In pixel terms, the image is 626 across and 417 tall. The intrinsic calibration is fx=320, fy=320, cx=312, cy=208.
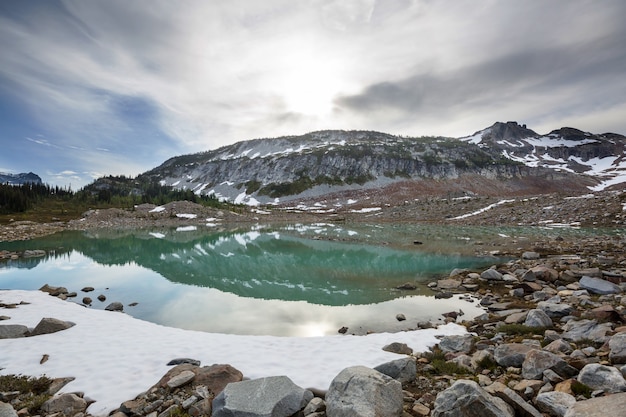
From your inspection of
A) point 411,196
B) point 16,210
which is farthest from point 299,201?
point 16,210

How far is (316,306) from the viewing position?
Answer: 60.9 ft

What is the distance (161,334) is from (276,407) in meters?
8.64

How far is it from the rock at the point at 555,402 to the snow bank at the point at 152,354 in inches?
168

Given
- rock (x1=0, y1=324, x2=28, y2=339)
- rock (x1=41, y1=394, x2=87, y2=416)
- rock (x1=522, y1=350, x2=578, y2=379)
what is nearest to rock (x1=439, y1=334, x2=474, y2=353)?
rock (x1=522, y1=350, x2=578, y2=379)

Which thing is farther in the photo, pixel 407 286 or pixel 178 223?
pixel 178 223

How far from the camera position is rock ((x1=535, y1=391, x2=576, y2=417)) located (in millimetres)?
5770

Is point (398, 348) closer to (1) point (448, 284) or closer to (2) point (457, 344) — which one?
(2) point (457, 344)

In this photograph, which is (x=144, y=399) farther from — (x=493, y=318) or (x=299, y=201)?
(x=299, y=201)

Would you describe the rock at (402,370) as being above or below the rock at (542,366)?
below

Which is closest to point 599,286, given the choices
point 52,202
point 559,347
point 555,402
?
point 559,347

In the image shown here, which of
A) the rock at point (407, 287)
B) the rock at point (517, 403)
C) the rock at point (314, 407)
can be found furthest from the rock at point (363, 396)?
the rock at point (407, 287)

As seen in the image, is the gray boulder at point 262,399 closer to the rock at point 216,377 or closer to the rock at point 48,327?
the rock at point 216,377

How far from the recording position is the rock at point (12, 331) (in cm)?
1171

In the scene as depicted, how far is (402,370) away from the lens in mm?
8266
